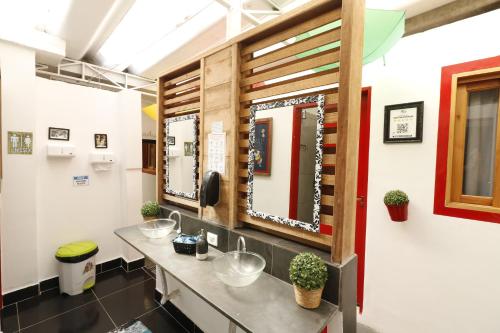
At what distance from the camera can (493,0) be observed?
1.62 meters

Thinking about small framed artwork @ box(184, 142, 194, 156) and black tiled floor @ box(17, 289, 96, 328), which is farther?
black tiled floor @ box(17, 289, 96, 328)

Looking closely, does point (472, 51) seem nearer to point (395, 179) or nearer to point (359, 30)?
point (395, 179)

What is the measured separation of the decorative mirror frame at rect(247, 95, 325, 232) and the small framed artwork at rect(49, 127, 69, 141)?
8.01 ft

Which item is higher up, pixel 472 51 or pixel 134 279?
pixel 472 51

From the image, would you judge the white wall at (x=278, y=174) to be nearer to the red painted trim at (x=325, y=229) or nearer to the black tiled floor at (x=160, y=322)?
the red painted trim at (x=325, y=229)

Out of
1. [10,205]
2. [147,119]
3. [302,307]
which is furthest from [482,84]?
[147,119]

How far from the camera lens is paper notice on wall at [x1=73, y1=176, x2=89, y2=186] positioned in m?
2.86

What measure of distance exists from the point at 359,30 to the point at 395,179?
4.67 feet

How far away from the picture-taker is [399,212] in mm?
1970

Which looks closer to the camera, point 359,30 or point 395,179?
point 359,30

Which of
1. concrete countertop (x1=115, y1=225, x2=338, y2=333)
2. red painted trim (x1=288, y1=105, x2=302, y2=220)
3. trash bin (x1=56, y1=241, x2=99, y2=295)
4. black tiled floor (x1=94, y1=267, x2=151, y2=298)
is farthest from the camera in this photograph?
black tiled floor (x1=94, y1=267, x2=151, y2=298)

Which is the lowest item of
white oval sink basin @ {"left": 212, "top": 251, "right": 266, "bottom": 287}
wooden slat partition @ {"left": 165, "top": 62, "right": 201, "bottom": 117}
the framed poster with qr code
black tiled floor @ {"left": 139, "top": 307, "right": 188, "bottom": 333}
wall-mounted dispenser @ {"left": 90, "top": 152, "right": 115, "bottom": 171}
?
black tiled floor @ {"left": 139, "top": 307, "right": 188, "bottom": 333}

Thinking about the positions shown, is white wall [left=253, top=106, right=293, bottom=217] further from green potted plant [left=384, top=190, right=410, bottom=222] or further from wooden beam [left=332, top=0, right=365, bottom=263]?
green potted plant [left=384, top=190, right=410, bottom=222]

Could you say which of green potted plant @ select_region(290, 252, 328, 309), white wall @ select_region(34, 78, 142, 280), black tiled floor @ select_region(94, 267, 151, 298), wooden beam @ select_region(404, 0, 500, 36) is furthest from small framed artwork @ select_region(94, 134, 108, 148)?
wooden beam @ select_region(404, 0, 500, 36)
